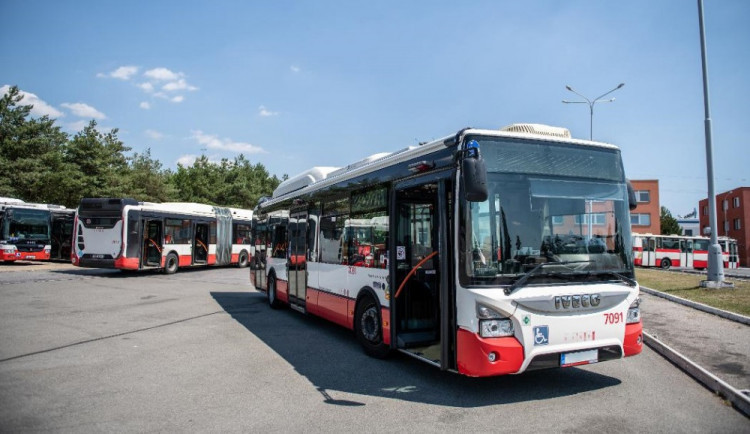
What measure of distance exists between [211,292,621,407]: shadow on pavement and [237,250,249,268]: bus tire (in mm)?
20279

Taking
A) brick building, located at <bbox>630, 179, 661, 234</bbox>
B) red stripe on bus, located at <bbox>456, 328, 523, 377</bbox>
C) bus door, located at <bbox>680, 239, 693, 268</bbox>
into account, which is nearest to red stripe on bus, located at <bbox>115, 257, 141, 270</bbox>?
red stripe on bus, located at <bbox>456, 328, 523, 377</bbox>

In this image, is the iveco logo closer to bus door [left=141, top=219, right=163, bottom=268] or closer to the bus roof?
the bus roof

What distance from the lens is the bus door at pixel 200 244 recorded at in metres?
24.9

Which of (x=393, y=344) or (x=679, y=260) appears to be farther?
(x=679, y=260)

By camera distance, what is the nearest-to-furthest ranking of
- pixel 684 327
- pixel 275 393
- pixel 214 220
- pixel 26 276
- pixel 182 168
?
pixel 275 393 → pixel 684 327 → pixel 26 276 → pixel 214 220 → pixel 182 168

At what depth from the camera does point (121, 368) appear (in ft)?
22.6

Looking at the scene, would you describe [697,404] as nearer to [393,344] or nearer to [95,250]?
[393,344]

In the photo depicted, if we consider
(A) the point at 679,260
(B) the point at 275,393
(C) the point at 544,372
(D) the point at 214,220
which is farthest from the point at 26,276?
(A) the point at 679,260

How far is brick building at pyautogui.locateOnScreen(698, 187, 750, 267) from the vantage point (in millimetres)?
59562

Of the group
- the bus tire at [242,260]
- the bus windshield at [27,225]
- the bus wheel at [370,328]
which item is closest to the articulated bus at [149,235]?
the bus tire at [242,260]

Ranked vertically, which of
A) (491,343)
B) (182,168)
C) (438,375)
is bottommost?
(438,375)

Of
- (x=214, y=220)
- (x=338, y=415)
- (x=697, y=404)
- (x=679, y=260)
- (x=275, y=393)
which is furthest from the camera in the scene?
(x=679, y=260)

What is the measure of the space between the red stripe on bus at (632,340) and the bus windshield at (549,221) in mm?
620

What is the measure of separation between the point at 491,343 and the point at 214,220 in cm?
2294
